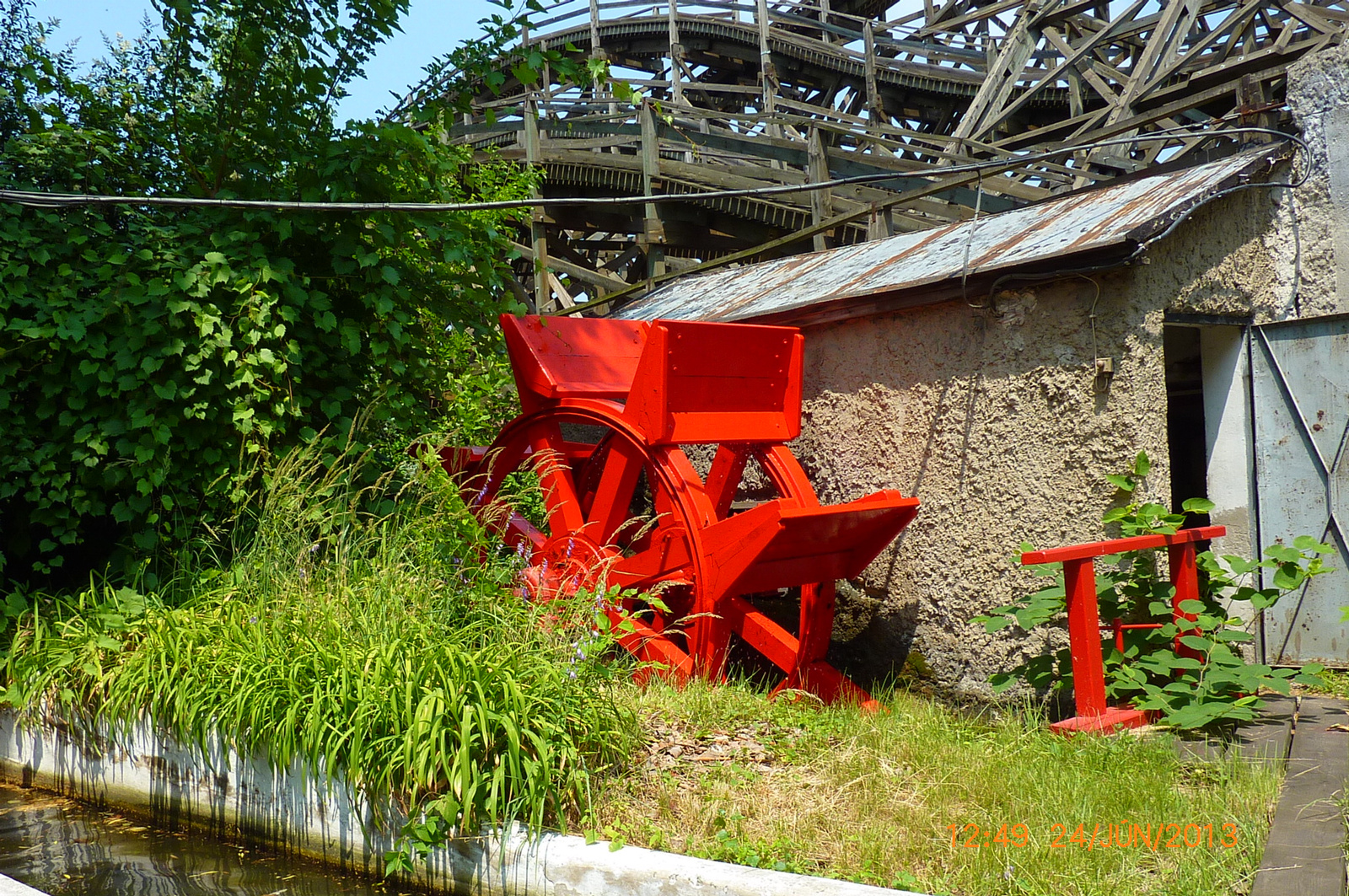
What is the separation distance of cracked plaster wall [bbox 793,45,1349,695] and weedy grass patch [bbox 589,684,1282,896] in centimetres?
124

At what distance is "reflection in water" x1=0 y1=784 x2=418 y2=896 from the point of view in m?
3.62

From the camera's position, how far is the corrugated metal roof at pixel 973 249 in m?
5.05

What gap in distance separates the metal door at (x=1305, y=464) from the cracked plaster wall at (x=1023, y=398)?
0.36 meters

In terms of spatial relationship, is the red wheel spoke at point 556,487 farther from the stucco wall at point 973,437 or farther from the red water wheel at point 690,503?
the stucco wall at point 973,437

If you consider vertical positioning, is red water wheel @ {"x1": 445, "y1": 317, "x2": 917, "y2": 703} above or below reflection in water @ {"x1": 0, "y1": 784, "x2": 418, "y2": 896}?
above

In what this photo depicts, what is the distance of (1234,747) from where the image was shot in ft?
12.7

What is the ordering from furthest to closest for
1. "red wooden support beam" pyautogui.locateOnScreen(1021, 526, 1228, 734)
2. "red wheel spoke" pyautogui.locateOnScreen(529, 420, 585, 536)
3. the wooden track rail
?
the wooden track rail
"red wheel spoke" pyautogui.locateOnScreen(529, 420, 585, 536)
"red wooden support beam" pyautogui.locateOnScreen(1021, 526, 1228, 734)

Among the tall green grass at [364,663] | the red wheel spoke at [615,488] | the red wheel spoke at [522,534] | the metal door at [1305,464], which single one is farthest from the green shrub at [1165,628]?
the red wheel spoke at [522,534]

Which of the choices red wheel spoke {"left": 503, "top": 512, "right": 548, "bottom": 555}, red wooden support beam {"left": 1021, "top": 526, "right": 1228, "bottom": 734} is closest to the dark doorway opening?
red wooden support beam {"left": 1021, "top": 526, "right": 1228, "bottom": 734}

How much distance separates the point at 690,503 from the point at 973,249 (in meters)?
2.22

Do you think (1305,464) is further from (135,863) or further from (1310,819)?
(135,863)

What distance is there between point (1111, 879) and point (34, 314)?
5246 mm

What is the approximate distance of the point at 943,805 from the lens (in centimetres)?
353

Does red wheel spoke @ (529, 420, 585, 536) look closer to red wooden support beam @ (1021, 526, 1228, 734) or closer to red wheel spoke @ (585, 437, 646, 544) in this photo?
red wheel spoke @ (585, 437, 646, 544)
